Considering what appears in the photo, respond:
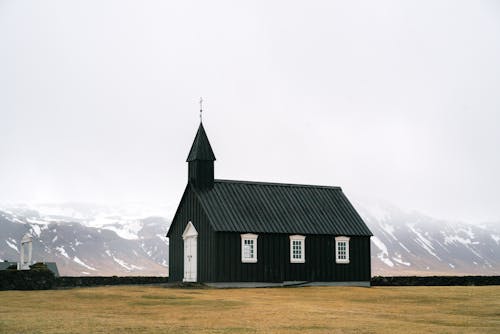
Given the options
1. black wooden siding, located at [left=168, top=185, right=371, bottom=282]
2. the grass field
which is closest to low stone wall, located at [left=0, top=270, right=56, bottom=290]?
the grass field

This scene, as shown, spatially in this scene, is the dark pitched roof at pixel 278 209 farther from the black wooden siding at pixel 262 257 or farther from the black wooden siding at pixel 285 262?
the black wooden siding at pixel 285 262

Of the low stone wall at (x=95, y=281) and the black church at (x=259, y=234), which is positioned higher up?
the black church at (x=259, y=234)

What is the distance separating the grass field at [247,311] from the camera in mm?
25516

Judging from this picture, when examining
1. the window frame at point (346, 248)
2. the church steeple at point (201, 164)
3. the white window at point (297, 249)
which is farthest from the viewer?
the window frame at point (346, 248)

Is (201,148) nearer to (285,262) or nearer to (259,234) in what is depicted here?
(259,234)

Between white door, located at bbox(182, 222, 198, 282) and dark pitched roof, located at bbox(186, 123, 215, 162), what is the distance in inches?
179

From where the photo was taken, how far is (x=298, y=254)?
51.2m

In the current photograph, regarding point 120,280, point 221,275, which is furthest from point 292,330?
point 120,280

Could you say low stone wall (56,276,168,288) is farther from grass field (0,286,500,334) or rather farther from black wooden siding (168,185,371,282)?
grass field (0,286,500,334)

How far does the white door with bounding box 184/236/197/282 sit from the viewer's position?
5122 centimetres

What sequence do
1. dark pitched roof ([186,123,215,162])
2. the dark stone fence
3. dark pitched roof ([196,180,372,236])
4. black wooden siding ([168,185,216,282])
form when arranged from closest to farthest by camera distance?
the dark stone fence, black wooden siding ([168,185,216,282]), dark pitched roof ([196,180,372,236]), dark pitched roof ([186,123,215,162])

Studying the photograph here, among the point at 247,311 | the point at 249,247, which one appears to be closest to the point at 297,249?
the point at 249,247

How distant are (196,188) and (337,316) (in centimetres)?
2386

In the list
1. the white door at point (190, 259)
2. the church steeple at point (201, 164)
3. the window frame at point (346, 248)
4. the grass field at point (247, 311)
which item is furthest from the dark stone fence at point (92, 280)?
the church steeple at point (201, 164)
